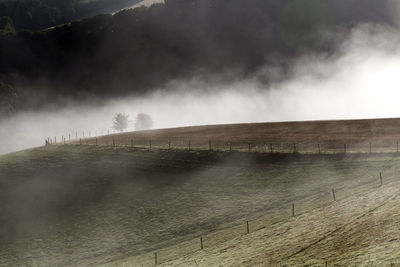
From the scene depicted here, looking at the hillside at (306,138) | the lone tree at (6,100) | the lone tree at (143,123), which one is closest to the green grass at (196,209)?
the hillside at (306,138)

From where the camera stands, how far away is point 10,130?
176 m

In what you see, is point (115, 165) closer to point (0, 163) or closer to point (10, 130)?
point (0, 163)

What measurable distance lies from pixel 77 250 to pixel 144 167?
86.7 feet

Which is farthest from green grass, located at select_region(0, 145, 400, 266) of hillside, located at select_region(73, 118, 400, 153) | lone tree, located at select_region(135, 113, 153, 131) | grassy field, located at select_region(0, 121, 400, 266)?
lone tree, located at select_region(135, 113, 153, 131)

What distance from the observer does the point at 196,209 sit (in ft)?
140

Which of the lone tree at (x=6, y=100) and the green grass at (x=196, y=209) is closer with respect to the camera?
the green grass at (x=196, y=209)

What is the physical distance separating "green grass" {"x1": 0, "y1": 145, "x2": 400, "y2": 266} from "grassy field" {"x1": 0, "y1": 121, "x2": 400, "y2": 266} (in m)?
0.12

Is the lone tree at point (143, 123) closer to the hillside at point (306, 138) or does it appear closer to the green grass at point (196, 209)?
the hillside at point (306, 138)

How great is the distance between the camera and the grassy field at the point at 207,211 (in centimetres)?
2567

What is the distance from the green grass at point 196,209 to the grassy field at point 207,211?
0.12 meters

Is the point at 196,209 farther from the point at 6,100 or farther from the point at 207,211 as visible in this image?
the point at 6,100

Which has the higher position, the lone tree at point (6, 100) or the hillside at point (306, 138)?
the lone tree at point (6, 100)

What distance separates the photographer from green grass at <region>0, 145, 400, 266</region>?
27.4 meters

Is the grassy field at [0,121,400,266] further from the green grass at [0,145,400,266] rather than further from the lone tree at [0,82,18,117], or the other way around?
the lone tree at [0,82,18,117]
